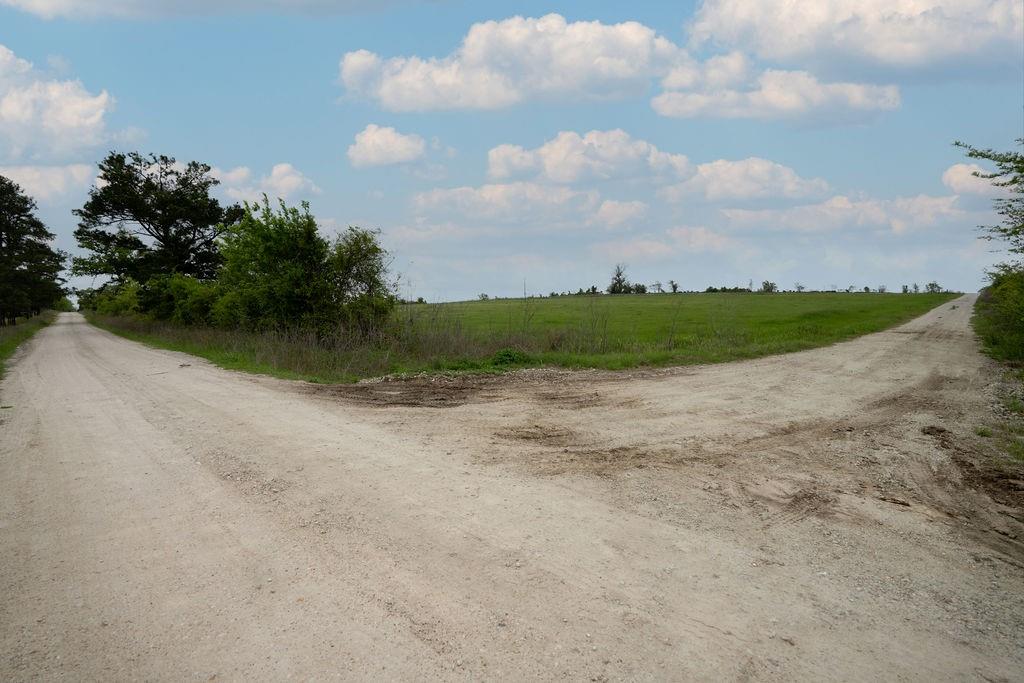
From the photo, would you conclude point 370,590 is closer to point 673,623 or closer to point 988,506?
point 673,623

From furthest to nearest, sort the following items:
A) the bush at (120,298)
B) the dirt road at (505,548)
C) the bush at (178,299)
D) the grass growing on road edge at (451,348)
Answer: the bush at (120,298), the bush at (178,299), the grass growing on road edge at (451,348), the dirt road at (505,548)

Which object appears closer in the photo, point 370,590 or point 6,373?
point 370,590

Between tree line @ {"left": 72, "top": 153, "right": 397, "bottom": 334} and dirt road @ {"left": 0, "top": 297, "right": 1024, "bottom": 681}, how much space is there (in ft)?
35.4

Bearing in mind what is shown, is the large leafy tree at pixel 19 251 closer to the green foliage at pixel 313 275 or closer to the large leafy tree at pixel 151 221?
the large leafy tree at pixel 151 221

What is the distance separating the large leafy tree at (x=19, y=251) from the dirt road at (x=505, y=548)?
41629 mm

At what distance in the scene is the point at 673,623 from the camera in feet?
12.3

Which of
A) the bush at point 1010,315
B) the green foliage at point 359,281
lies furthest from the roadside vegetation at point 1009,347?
the green foliage at point 359,281

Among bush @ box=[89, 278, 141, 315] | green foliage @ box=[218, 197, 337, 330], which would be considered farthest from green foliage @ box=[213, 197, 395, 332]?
bush @ box=[89, 278, 141, 315]

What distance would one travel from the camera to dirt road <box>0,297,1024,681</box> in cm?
350

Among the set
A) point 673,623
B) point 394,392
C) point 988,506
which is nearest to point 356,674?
point 673,623

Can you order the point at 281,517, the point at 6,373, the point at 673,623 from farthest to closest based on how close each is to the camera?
the point at 6,373, the point at 281,517, the point at 673,623

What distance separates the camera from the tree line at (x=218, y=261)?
2027 centimetres

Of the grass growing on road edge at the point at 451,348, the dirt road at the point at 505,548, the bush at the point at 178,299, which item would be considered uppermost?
the bush at the point at 178,299

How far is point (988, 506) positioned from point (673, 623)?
14.4 ft
